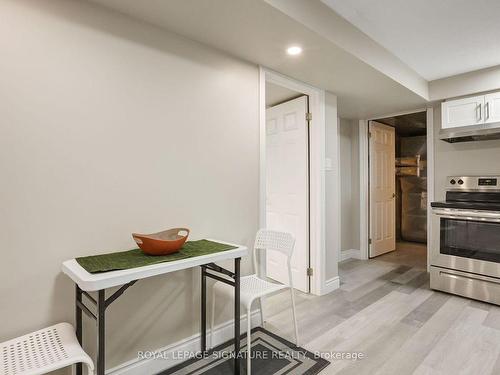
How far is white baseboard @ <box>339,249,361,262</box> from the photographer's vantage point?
4.29 metres

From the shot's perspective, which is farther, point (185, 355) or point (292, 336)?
point (292, 336)

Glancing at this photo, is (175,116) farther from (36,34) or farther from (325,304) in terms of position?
(325,304)

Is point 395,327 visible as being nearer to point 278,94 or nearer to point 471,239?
point 471,239

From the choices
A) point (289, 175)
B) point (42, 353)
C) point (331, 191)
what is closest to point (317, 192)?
point (331, 191)

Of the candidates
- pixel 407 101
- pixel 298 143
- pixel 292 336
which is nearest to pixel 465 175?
pixel 407 101

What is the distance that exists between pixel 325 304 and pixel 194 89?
230 centimetres

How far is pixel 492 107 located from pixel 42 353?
405 centimetres

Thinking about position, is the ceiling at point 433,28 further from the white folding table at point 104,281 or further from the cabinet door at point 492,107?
the white folding table at point 104,281

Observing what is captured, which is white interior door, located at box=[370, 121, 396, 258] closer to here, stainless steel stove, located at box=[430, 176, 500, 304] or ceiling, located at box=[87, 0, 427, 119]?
stainless steel stove, located at box=[430, 176, 500, 304]

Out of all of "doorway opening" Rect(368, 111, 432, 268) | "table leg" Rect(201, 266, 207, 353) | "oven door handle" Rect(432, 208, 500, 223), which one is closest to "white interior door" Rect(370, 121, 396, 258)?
"doorway opening" Rect(368, 111, 432, 268)

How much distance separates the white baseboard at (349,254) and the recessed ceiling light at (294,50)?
3125 mm

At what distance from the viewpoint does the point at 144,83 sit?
1.75 m

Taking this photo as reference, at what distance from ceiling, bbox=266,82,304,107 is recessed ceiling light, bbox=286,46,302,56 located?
697 mm

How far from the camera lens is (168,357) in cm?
182
